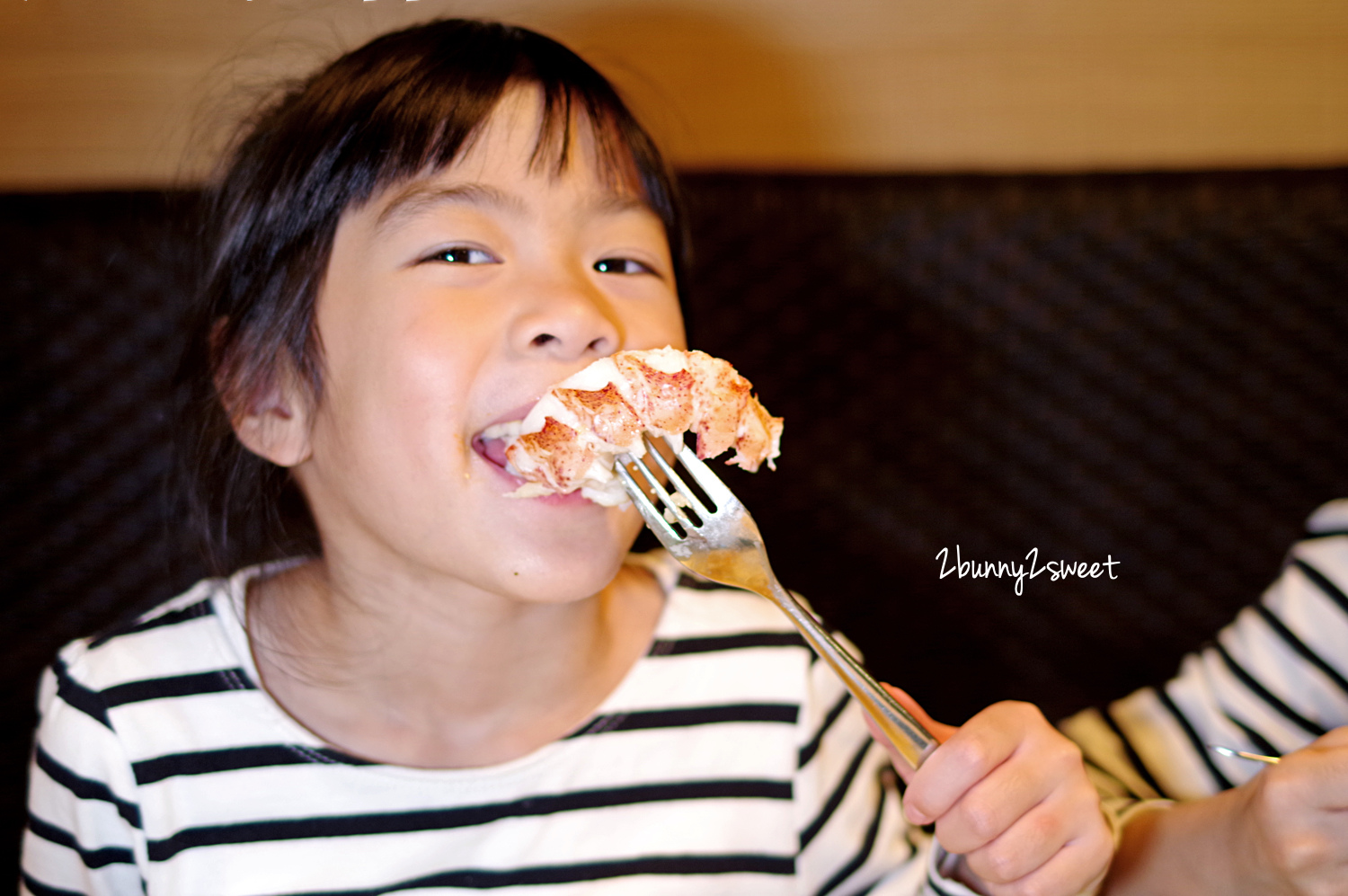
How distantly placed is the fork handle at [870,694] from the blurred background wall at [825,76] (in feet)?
2.40

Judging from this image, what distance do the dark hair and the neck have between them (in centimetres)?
22

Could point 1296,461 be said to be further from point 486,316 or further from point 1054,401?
point 486,316

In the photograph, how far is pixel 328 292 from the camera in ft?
2.87

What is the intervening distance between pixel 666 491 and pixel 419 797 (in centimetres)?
41

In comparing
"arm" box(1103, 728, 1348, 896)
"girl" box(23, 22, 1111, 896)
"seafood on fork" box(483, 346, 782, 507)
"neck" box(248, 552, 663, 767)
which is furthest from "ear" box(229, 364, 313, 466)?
"arm" box(1103, 728, 1348, 896)

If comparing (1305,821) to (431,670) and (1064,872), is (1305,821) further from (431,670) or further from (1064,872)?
(431,670)

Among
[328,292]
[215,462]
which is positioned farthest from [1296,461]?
[215,462]

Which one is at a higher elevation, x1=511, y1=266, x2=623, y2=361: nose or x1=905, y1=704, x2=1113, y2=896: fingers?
x1=511, y1=266, x2=623, y2=361: nose

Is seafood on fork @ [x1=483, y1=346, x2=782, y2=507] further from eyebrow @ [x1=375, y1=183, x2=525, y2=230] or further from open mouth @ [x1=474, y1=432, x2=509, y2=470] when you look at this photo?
eyebrow @ [x1=375, y1=183, x2=525, y2=230]

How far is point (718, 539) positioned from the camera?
29.2 inches

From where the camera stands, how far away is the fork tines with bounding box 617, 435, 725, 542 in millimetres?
747

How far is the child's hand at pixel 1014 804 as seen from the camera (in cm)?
71

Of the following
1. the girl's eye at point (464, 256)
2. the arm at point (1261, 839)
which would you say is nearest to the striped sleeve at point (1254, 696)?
the arm at point (1261, 839)

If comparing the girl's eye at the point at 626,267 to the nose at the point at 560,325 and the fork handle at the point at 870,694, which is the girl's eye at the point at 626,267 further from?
the fork handle at the point at 870,694
